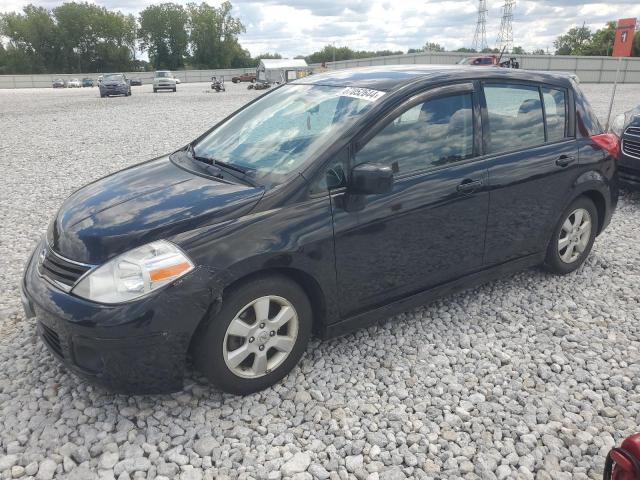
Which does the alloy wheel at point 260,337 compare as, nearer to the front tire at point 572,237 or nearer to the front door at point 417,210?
the front door at point 417,210

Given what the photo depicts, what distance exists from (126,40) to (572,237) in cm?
11486

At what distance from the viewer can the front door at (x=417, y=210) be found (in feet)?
10.4

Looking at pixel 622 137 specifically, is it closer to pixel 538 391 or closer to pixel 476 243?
pixel 476 243

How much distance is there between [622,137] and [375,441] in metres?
6.28

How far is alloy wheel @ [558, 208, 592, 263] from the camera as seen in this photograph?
446 cm

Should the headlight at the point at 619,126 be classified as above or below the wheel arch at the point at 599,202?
above

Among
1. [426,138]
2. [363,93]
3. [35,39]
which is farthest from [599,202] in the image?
[35,39]

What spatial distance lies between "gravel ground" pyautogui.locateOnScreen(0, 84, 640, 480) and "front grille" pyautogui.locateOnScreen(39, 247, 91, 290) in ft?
2.38

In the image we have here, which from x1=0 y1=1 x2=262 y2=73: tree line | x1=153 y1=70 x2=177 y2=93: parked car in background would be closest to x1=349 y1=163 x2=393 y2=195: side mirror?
x1=153 y1=70 x2=177 y2=93: parked car in background

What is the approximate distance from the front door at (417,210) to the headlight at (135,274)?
94 centimetres

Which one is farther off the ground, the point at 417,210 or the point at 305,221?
the point at 305,221

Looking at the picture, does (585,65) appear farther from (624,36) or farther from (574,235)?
(574,235)

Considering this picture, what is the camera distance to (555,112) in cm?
421

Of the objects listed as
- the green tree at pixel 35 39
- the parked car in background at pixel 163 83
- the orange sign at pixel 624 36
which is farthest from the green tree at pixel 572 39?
the green tree at pixel 35 39
